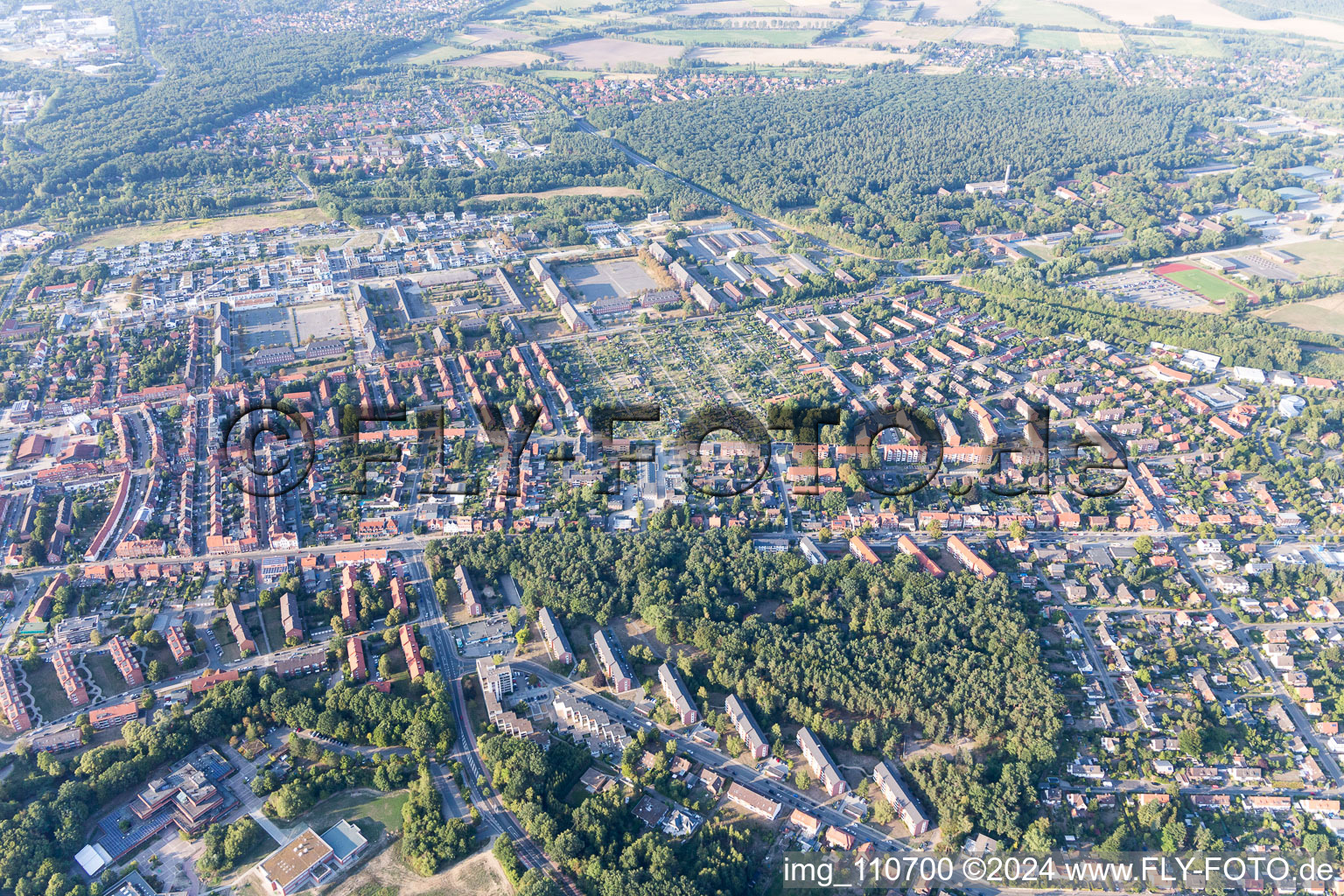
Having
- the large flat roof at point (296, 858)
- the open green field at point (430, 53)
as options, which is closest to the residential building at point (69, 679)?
the large flat roof at point (296, 858)

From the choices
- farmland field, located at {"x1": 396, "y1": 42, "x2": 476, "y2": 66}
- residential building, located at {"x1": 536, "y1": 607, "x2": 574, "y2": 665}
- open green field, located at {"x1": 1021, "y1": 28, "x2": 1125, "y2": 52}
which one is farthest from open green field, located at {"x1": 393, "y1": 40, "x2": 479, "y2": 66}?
residential building, located at {"x1": 536, "y1": 607, "x2": 574, "y2": 665}

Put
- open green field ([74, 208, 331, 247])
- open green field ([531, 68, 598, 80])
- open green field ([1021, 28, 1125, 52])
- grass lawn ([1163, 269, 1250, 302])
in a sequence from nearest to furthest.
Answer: grass lawn ([1163, 269, 1250, 302]) → open green field ([74, 208, 331, 247]) → open green field ([531, 68, 598, 80]) → open green field ([1021, 28, 1125, 52])

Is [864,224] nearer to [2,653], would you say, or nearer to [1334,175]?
[1334,175]

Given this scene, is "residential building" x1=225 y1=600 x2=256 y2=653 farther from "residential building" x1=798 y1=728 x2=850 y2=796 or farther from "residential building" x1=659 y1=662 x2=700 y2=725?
"residential building" x1=798 y1=728 x2=850 y2=796

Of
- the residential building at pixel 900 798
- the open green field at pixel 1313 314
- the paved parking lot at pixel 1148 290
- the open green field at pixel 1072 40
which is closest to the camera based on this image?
the residential building at pixel 900 798

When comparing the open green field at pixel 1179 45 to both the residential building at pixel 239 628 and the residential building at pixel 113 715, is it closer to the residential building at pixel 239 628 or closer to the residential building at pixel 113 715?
the residential building at pixel 239 628
